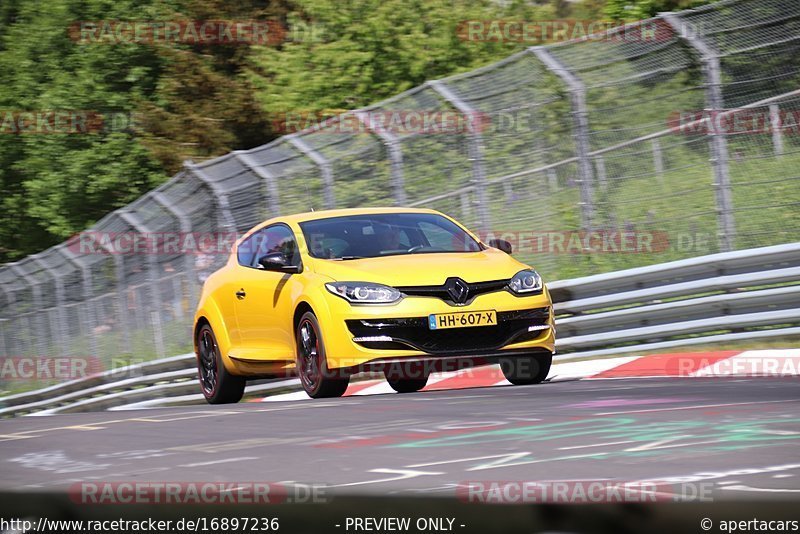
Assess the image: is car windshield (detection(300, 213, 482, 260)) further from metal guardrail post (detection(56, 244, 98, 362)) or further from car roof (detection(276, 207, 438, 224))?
metal guardrail post (detection(56, 244, 98, 362))

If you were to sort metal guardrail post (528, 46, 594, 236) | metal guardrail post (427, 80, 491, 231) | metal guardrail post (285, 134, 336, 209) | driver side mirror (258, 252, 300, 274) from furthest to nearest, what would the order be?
metal guardrail post (285, 134, 336, 209), metal guardrail post (427, 80, 491, 231), metal guardrail post (528, 46, 594, 236), driver side mirror (258, 252, 300, 274)

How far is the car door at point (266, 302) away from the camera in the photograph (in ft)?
34.7

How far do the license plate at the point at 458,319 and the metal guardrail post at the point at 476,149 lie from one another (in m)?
3.88

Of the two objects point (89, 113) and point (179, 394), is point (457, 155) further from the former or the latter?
point (89, 113)

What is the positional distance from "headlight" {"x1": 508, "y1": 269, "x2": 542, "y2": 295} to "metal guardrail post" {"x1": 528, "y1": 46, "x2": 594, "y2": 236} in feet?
7.42

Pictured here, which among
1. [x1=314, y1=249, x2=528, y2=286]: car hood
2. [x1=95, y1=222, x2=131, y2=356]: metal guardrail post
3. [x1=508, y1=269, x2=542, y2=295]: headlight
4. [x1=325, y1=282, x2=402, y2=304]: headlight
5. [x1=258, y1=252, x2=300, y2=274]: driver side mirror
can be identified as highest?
[x1=258, y1=252, x2=300, y2=274]: driver side mirror

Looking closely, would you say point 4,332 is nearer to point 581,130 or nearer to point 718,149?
point 581,130

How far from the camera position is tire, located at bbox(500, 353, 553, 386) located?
34.7 feet

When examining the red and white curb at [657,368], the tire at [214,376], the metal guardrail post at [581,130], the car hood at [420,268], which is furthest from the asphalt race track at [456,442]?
the metal guardrail post at [581,130]

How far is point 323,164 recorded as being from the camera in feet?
50.2

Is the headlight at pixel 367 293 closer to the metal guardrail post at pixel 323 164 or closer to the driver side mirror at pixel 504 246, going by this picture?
the driver side mirror at pixel 504 246

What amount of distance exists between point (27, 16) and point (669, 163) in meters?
41.9

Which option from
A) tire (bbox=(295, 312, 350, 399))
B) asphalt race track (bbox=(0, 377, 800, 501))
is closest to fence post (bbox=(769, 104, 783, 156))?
asphalt race track (bbox=(0, 377, 800, 501))

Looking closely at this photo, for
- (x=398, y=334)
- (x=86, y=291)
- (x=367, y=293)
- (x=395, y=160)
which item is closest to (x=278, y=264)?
(x=367, y=293)
